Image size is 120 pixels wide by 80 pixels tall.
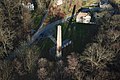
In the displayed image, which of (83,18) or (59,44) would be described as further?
(83,18)

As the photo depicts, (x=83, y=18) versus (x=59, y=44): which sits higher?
(x=83, y=18)

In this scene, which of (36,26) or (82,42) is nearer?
(82,42)

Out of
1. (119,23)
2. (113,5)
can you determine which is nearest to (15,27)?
(119,23)

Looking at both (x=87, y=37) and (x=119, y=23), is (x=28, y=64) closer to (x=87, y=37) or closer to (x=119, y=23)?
(x=87, y=37)

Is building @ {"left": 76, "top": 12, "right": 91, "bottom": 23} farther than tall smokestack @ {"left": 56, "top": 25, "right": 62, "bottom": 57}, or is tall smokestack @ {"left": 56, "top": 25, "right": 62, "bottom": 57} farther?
building @ {"left": 76, "top": 12, "right": 91, "bottom": 23}

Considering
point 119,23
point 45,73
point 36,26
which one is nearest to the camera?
point 45,73

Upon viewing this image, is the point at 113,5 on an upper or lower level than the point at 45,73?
upper

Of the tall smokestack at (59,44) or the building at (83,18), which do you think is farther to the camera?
the building at (83,18)

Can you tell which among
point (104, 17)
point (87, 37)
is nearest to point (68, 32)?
point (87, 37)

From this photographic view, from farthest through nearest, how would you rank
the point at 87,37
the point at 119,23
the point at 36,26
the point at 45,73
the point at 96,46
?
the point at 36,26 → the point at 87,37 → the point at 119,23 → the point at 96,46 → the point at 45,73
